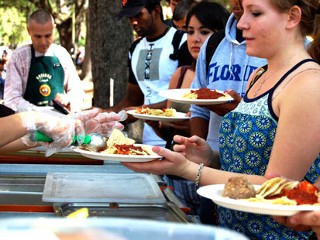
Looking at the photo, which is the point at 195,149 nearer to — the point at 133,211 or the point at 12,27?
the point at 133,211

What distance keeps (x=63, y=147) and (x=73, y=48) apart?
720 inches

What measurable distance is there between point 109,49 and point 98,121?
481cm

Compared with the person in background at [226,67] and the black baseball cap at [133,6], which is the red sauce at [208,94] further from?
the black baseball cap at [133,6]

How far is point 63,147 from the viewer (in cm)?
271

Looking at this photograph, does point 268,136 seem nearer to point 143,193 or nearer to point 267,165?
point 267,165

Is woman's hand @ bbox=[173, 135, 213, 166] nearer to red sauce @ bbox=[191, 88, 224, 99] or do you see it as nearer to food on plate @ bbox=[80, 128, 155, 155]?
food on plate @ bbox=[80, 128, 155, 155]

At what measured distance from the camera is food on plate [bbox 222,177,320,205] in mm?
1870

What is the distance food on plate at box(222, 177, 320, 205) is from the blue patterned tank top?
1.05ft

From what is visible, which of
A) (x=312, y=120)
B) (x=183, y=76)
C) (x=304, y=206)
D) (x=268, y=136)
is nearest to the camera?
(x=304, y=206)

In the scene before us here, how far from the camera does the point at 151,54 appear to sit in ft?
16.0

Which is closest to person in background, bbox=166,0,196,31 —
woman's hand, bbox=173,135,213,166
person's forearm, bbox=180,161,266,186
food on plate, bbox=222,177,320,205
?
woman's hand, bbox=173,135,213,166

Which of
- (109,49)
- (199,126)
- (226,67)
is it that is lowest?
(199,126)

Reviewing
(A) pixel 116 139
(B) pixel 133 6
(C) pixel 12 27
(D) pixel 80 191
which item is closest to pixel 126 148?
(A) pixel 116 139

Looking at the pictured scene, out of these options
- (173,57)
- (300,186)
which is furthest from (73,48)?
(300,186)
